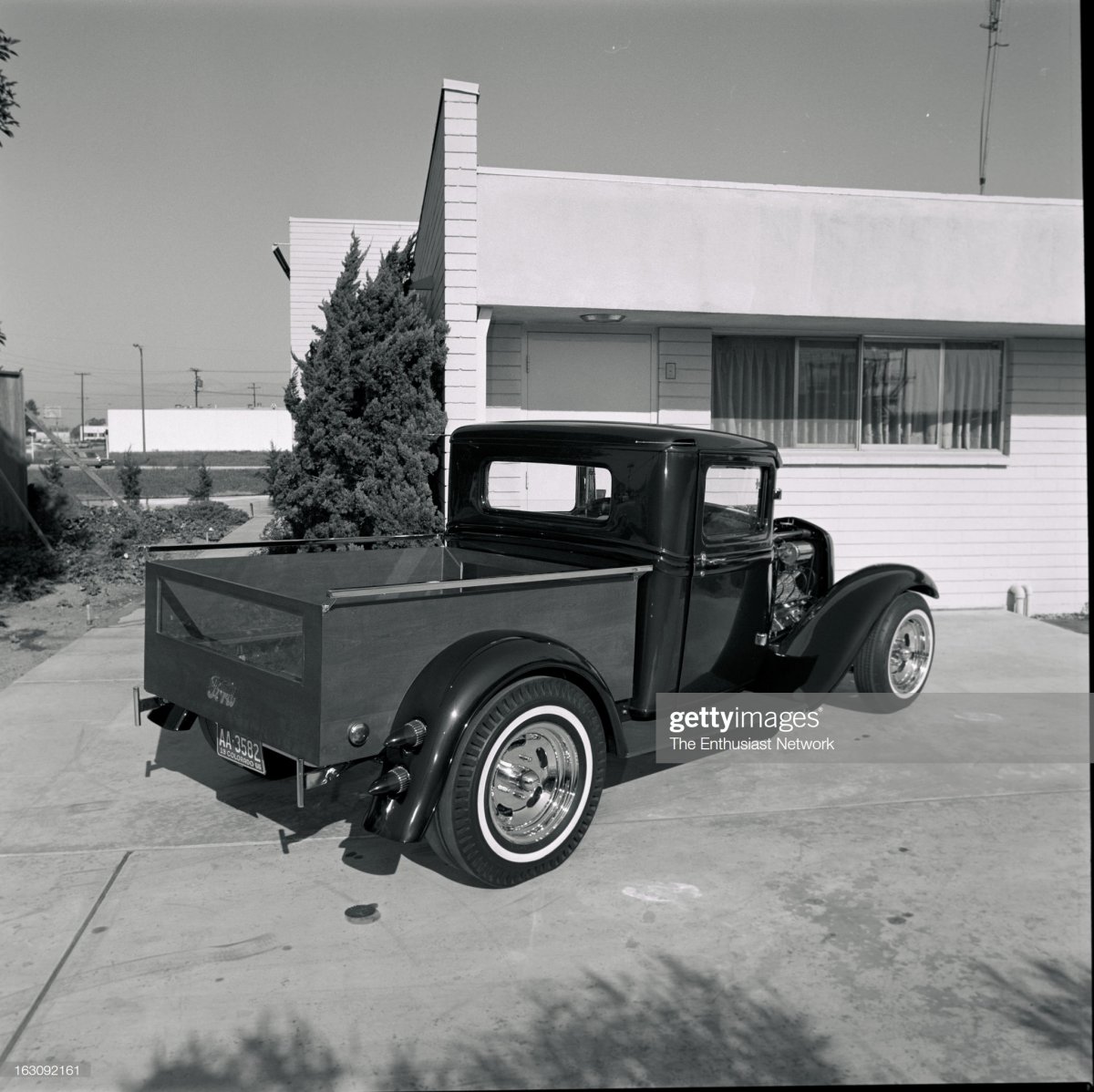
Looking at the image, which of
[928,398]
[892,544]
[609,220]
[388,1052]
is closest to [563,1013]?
[388,1052]

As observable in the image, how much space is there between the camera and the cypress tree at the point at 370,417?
29.2 ft

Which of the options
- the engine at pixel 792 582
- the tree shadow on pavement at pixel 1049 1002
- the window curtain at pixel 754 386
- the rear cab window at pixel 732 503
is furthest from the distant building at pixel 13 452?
the tree shadow on pavement at pixel 1049 1002

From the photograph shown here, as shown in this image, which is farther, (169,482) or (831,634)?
(169,482)

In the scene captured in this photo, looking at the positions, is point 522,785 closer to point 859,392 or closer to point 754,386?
point 754,386

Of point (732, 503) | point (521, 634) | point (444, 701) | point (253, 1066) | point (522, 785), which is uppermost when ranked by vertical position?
point (732, 503)

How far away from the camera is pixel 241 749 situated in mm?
4266

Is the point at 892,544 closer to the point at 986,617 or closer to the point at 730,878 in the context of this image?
the point at 986,617

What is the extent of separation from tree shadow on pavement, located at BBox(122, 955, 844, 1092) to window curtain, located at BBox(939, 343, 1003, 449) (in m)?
8.32

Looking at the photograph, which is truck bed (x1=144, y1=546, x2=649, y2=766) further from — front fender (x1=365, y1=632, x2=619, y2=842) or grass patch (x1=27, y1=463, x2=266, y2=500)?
grass patch (x1=27, y1=463, x2=266, y2=500)

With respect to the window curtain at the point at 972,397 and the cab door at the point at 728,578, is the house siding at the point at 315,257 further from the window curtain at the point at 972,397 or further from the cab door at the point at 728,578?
the cab door at the point at 728,578

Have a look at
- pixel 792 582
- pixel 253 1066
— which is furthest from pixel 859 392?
pixel 253 1066

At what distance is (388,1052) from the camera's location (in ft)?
9.46

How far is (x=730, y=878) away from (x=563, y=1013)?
120 cm

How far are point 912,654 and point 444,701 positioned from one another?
155 inches
